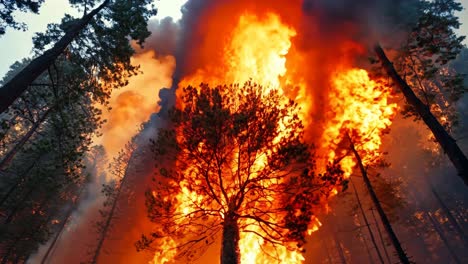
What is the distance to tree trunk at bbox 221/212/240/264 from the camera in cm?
885

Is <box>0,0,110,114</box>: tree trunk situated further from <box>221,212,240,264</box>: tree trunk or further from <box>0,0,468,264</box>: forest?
<box>221,212,240,264</box>: tree trunk

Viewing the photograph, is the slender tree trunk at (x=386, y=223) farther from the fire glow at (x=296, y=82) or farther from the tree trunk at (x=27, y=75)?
the tree trunk at (x=27, y=75)

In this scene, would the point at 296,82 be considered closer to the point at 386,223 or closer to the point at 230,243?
the point at 386,223

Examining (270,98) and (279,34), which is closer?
(270,98)

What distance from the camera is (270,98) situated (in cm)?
1041

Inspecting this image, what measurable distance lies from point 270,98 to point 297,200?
169 inches

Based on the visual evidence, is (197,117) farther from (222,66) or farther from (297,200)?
(222,66)

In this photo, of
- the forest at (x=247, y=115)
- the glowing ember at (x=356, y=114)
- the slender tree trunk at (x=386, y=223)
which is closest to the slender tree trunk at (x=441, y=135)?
the forest at (x=247, y=115)

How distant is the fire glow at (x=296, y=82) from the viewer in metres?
14.9

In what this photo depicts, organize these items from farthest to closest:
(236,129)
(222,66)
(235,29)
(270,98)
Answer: (235,29) < (222,66) < (270,98) < (236,129)

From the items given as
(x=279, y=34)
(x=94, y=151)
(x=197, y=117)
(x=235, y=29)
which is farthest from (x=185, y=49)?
(x=94, y=151)

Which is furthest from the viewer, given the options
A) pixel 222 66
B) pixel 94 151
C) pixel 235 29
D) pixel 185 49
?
pixel 94 151

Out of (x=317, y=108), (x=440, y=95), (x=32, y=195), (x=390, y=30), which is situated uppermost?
(x=440, y=95)

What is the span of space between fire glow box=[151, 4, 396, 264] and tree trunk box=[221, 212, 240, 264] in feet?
18.0
